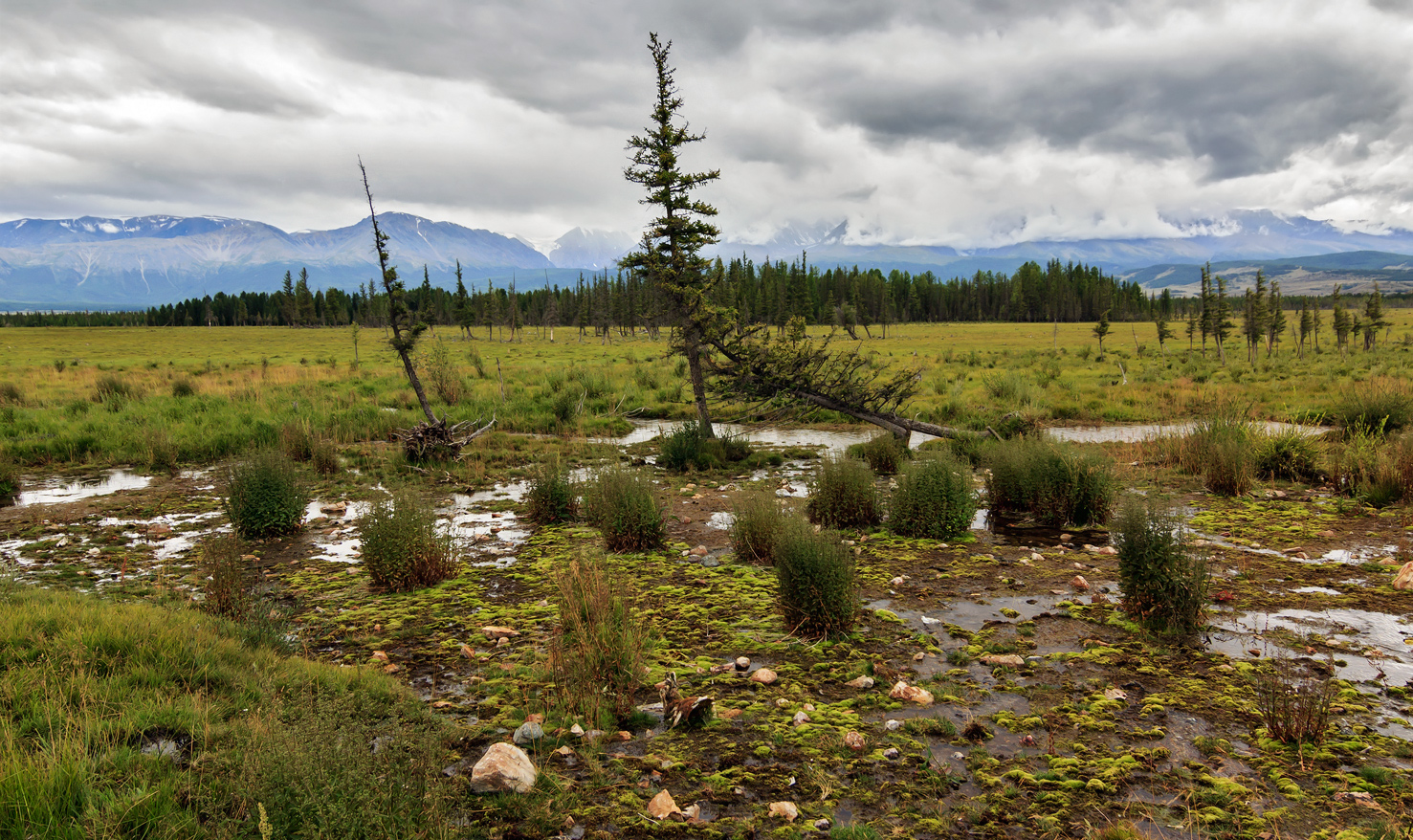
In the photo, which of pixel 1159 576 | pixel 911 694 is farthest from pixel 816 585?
pixel 1159 576

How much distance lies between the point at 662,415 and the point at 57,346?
7034cm

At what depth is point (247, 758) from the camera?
139 inches

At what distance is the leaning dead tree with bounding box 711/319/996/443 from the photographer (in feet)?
57.6

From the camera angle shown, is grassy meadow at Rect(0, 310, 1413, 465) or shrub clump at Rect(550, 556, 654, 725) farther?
grassy meadow at Rect(0, 310, 1413, 465)

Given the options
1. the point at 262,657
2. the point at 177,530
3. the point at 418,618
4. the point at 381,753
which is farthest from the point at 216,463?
the point at 381,753

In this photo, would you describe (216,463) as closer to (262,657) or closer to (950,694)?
(262,657)

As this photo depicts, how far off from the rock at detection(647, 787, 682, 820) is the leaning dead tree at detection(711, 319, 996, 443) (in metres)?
13.9

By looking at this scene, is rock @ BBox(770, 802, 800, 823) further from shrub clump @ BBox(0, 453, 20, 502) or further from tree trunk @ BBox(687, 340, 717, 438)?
shrub clump @ BBox(0, 453, 20, 502)

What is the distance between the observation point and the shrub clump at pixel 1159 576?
21.5 feet

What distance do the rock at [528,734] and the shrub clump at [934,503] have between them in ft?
22.4

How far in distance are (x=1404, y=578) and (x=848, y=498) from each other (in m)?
6.27

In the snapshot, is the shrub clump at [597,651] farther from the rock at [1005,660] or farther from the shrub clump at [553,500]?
the shrub clump at [553,500]

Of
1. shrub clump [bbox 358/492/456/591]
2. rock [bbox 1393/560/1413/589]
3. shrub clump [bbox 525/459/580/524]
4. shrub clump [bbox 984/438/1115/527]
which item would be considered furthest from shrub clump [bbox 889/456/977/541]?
shrub clump [bbox 358/492/456/591]

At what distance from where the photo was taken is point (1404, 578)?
7414mm
